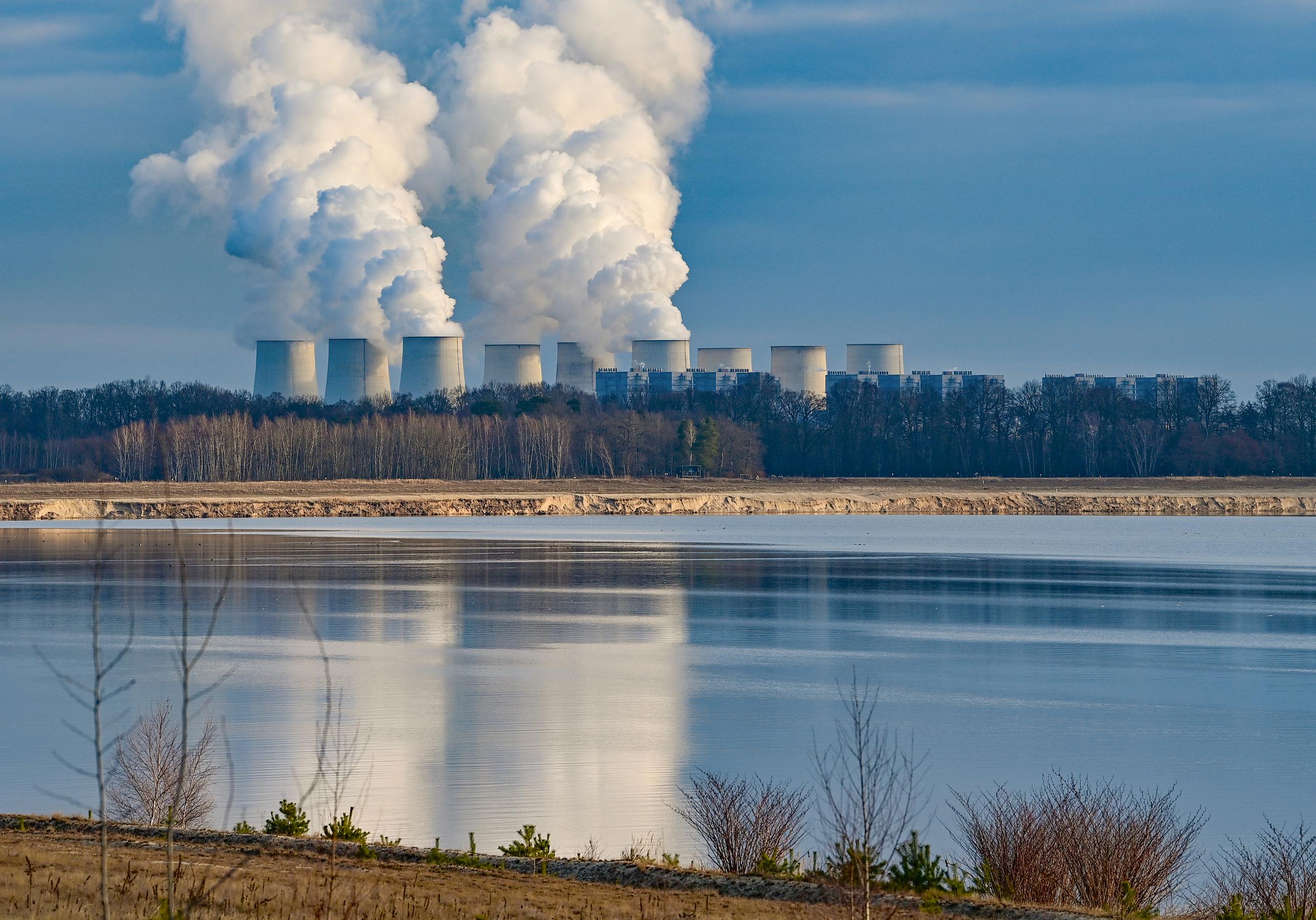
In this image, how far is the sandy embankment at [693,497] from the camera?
62625mm

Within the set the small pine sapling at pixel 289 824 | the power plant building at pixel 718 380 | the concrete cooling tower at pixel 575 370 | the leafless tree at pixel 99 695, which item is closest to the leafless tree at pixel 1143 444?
the power plant building at pixel 718 380

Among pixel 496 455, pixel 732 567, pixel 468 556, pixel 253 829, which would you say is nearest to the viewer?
pixel 253 829

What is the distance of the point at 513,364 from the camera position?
83.3 m

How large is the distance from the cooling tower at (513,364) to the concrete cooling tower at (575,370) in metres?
4.30

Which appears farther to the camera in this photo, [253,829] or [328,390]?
[328,390]

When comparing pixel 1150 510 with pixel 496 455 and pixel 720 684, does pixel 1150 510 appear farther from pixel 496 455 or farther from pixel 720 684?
pixel 720 684

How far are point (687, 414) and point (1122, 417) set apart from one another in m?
24.2

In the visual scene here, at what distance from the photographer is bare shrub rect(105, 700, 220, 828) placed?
9.78m

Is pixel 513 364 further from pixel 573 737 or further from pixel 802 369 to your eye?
pixel 573 737

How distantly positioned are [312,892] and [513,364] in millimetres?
76677

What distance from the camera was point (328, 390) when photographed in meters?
80.9

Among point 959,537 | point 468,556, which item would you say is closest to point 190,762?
point 468,556

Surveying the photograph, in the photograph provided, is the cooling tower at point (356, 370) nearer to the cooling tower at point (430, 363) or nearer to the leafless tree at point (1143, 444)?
the cooling tower at point (430, 363)

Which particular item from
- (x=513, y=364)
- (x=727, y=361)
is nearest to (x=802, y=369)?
(x=727, y=361)
